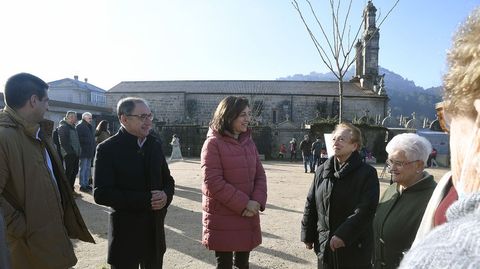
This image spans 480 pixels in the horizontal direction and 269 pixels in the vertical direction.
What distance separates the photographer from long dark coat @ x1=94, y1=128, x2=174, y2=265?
2986 millimetres

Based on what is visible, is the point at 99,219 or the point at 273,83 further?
the point at 273,83

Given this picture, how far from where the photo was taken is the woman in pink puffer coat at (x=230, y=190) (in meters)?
3.24

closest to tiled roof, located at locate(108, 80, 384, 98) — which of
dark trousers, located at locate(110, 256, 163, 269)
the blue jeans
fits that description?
the blue jeans

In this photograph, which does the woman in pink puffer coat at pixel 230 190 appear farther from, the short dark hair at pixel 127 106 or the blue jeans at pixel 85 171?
the blue jeans at pixel 85 171

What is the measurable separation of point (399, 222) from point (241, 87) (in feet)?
135

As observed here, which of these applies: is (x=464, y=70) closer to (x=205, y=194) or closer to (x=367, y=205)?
(x=367, y=205)

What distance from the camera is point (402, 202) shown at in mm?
2844

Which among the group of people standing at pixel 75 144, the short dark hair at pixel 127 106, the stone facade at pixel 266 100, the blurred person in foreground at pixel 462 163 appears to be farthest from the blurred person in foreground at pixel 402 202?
the stone facade at pixel 266 100

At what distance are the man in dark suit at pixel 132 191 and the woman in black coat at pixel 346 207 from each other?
1363mm

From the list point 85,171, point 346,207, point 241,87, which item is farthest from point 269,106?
point 346,207

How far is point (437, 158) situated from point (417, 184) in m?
20.4

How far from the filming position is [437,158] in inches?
821

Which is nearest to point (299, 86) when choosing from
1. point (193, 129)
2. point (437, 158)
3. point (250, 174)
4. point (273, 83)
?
point (273, 83)

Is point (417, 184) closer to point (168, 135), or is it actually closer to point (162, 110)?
point (168, 135)
